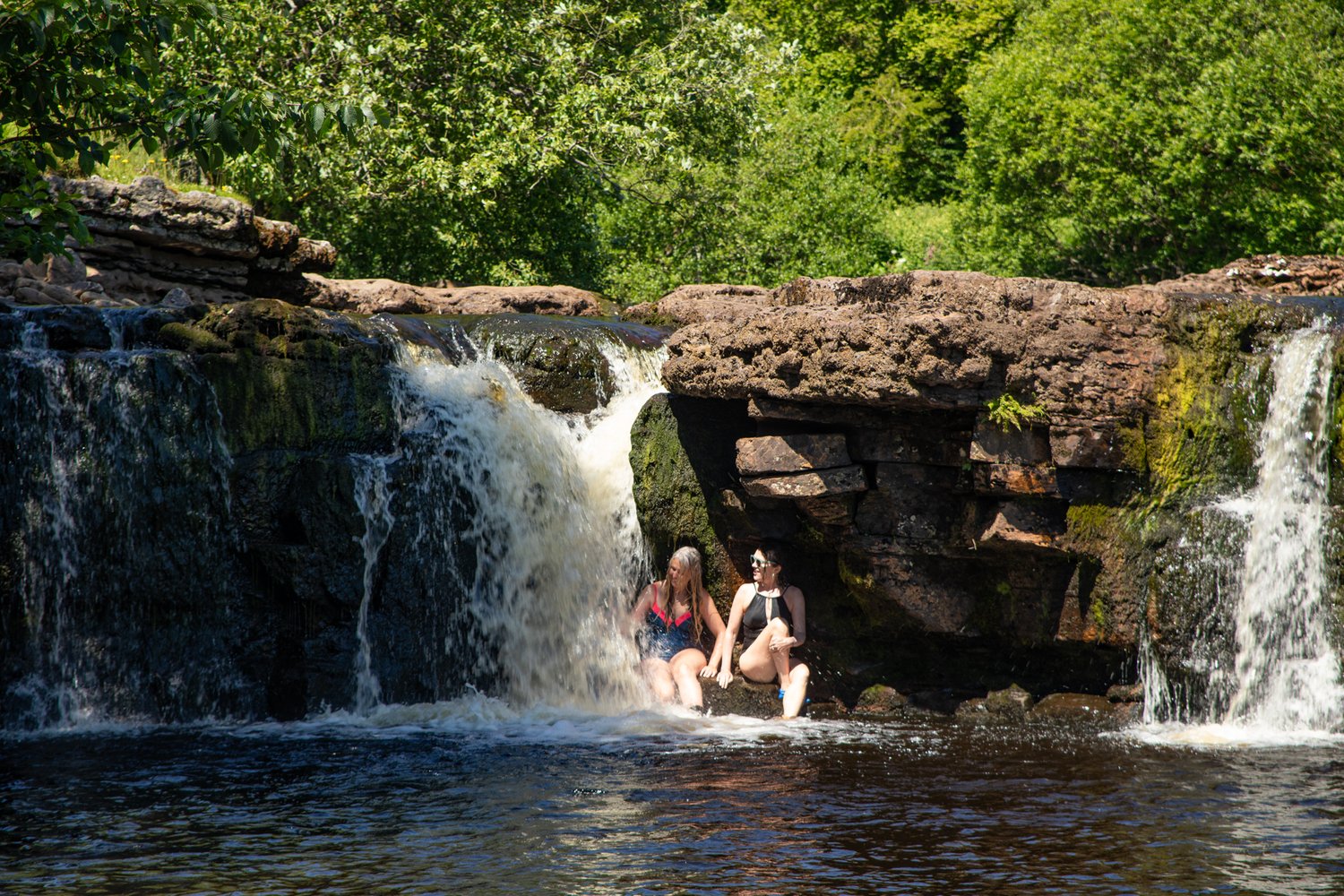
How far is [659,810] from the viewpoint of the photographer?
7793mm

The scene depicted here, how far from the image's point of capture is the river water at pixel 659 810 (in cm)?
648

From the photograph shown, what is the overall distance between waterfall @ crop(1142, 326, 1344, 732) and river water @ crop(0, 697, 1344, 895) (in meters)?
0.73

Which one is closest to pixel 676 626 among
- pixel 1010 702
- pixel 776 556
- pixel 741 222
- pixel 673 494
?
pixel 776 556

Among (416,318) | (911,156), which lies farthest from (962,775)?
(911,156)

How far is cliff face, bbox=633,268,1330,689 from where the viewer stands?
423 inches

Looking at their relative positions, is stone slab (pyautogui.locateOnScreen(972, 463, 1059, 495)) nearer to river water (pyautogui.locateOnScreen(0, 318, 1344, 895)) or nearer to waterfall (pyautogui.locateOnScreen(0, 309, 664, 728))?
river water (pyautogui.locateOnScreen(0, 318, 1344, 895))

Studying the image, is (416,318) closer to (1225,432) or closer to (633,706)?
(633,706)

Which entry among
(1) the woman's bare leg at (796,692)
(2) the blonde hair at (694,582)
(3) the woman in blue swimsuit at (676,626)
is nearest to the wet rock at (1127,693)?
(1) the woman's bare leg at (796,692)

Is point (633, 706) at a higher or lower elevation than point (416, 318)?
lower

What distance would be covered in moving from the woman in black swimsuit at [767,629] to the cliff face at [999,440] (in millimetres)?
515

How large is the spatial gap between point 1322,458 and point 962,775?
14.3ft

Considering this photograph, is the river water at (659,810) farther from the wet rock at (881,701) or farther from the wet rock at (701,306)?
the wet rock at (701,306)

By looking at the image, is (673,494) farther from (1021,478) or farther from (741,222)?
(741,222)

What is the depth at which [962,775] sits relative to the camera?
8922 mm
